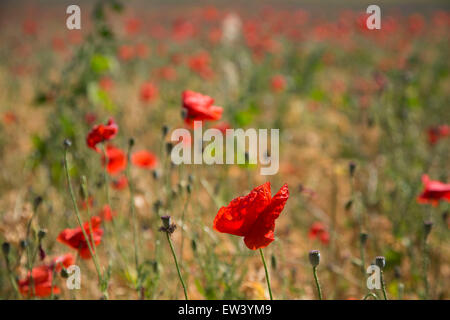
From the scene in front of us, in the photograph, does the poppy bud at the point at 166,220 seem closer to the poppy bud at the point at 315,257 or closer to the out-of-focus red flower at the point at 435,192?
the poppy bud at the point at 315,257

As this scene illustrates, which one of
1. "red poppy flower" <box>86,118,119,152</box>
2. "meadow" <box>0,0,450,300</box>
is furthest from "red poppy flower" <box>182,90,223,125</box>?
"red poppy flower" <box>86,118,119,152</box>

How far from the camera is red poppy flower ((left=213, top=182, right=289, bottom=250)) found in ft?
3.02

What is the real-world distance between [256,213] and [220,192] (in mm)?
1808

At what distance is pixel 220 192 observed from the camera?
Result: 273 cm

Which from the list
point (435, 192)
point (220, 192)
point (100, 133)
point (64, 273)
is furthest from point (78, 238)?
point (220, 192)

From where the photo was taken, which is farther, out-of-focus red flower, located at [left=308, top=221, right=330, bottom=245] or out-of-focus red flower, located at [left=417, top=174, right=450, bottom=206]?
out-of-focus red flower, located at [left=308, top=221, right=330, bottom=245]

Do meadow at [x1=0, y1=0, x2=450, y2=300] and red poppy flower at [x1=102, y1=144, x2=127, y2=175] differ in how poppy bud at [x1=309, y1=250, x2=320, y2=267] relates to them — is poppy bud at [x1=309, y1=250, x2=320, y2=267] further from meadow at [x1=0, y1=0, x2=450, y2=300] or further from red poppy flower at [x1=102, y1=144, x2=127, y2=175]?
red poppy flower at [x1=102, y1=144, x2=127, y2=175]

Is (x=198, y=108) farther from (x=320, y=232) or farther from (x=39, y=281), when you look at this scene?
(x=320, y=232)

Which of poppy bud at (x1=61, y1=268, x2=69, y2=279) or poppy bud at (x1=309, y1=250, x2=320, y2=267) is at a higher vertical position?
poppy bud at (x1=309, y1=250, x2=320, y2=267)

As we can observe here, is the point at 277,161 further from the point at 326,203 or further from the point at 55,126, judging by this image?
the point at 55,126

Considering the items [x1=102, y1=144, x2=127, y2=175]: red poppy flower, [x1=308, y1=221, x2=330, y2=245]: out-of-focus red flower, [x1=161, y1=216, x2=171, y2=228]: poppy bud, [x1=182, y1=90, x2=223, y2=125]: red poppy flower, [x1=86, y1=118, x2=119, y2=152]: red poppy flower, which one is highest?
[x1=182, y1=90, x2=223, y2=125]: red poppy flower

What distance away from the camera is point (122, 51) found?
4602mm

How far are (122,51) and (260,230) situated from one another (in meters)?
4.09
